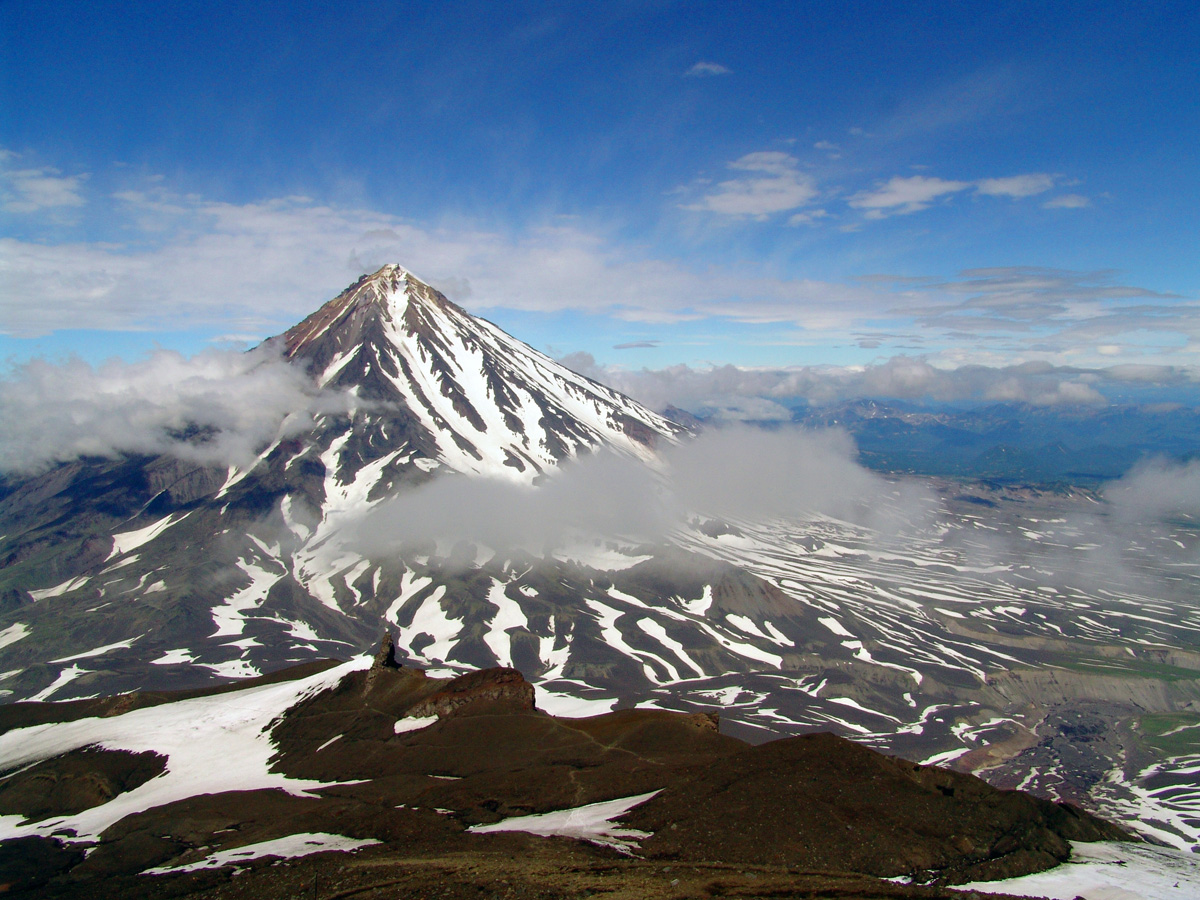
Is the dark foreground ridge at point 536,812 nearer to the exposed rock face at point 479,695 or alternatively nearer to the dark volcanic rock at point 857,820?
the dark volcanic rock at point 857,820

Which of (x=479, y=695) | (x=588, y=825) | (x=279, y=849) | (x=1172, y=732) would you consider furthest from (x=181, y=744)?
(x=1172, y=732)

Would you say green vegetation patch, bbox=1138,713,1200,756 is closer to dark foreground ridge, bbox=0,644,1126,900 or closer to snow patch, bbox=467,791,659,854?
dark foreground ridge, bbox=0,644,1126,900

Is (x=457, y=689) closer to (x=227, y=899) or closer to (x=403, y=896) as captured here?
(x=227, y=899)

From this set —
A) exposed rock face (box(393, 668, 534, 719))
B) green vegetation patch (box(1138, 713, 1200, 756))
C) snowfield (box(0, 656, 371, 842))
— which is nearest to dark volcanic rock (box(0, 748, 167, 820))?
snowfield (box(0, 656, 371, 842))

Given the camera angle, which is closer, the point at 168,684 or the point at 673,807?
the point at 673,807

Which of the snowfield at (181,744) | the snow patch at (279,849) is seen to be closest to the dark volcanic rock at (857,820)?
the snow patch at (279,849)

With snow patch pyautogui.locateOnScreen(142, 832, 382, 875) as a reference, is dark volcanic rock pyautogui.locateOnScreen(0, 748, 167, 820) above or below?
below

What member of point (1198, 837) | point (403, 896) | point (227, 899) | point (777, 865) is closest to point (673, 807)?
point (777, 865)

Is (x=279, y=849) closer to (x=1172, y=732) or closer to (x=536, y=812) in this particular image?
(x=536, y=812)
